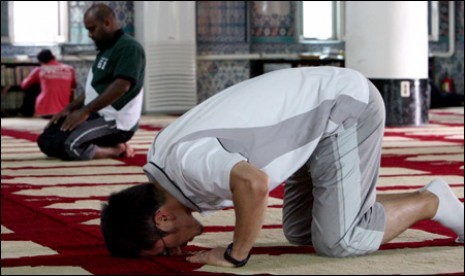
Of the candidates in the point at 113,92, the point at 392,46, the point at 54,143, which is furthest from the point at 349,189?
the point at 392,46

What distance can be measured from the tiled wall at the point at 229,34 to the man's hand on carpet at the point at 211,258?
37.6 ft

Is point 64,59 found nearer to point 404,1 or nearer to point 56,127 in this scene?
point 404,1

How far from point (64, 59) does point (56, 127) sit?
274 inches

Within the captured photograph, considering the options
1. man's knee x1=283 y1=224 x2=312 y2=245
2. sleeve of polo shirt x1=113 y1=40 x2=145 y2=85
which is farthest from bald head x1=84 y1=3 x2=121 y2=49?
man's knee x1=283 y1=224 x2=312 y2=245

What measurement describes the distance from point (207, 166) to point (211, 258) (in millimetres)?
344

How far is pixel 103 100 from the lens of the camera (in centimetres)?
740

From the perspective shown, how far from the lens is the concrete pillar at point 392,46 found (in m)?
10.8

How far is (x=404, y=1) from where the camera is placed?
10.8m

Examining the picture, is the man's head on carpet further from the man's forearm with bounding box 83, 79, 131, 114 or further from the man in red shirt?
the man in red shirt

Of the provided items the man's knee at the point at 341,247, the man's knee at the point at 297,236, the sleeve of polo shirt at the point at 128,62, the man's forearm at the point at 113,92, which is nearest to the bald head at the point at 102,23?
the sleeve of polo shirt at the point at 128,62

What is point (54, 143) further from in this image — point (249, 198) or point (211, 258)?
point (249, 198)

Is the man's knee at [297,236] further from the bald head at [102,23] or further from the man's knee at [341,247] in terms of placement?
the bald head at [102,23]

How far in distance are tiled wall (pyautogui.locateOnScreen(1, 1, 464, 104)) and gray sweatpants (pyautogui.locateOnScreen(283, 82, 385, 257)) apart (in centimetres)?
1133

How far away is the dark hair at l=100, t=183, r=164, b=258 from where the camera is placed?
3312 mm
